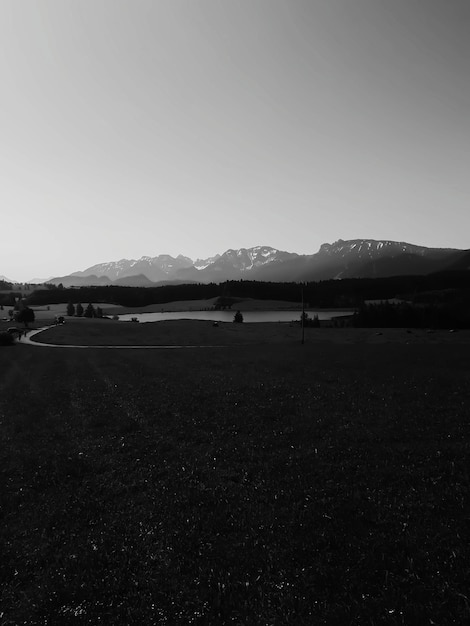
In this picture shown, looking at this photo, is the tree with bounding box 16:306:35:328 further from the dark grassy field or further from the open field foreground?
the dark grassy field

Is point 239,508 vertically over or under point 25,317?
under

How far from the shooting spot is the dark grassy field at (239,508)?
875cm

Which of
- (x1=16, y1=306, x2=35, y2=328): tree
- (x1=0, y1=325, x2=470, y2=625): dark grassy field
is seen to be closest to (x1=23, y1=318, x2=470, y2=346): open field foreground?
(x1=16, y1=306, x2=35, y2=328): tree

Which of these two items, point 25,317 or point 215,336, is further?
point 25,317

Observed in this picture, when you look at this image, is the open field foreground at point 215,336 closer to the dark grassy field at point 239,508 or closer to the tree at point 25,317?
the tree at point 25,317

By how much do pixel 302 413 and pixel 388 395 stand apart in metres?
8.01

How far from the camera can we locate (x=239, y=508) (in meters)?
13.1

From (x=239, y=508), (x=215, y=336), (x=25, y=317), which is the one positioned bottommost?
(x=215, y=336)

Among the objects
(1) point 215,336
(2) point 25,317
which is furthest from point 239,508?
(2) point 25,317

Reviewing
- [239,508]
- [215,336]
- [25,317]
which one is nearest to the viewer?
[239,508]

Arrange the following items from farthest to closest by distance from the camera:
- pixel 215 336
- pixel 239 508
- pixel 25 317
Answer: pixel 25 317, pixel 215 336, pixel 239 508

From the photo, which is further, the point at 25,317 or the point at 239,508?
the point at 25,317

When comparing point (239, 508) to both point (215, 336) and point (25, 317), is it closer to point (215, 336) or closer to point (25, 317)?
point (215, 336)

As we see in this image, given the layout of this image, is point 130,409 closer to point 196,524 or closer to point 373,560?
point 196,524
